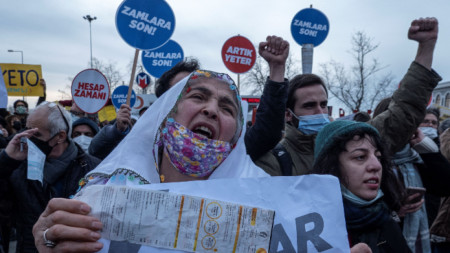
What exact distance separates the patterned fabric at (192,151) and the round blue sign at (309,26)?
13.8 ft

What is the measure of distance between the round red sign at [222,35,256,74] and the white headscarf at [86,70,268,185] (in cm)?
502

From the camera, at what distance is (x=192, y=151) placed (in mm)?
1450

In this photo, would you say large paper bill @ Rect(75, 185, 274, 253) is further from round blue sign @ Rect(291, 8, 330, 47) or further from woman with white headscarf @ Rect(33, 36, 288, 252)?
round blue sign @ Rect(291, 8, 330, 47)

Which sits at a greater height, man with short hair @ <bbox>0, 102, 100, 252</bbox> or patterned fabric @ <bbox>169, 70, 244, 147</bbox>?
patterned fabric @ <bbox>169, 70, 244, 147</bbox>

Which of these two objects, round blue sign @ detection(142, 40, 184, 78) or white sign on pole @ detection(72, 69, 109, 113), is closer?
white sign on pole @ detection(72, 69, 109, 113)

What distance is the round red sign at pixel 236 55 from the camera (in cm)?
657

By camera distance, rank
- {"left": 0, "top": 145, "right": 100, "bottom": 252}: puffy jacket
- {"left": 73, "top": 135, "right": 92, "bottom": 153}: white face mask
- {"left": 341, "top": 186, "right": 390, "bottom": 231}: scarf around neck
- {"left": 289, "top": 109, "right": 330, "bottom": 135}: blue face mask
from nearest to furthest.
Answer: {"left": 341, "top": 186, "right": 390, "bottom": 231}: scarf around neck < {"left": 289, "top": 109, "right": 330, "bottom": 135}: blue face mask < {"left": 0, "top": 145, "right": 100, "bottom": 252}: puffy jacket < {"left": 73, "top": 135, "right": 92, "bottom": 153}: white face mask

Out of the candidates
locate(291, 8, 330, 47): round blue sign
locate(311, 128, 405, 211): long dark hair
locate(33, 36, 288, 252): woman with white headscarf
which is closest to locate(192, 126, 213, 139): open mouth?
locate(33, 36, 288, 252): woman with white headscarf

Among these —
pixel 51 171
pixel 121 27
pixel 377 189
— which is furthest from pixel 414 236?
pixel 121 27

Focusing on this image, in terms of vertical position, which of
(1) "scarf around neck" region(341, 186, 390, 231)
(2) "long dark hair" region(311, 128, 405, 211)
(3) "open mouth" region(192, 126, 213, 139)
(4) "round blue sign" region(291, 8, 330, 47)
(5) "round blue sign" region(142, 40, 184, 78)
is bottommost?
(1) "scarf around neck" region(341, 186, 390, 231)

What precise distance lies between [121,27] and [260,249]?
3.14 meters

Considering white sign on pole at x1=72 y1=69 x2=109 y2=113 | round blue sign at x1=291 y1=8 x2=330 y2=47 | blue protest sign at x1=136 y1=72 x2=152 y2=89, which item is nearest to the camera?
round blue sign at x1=291 y1=8 x2=330 y2=47

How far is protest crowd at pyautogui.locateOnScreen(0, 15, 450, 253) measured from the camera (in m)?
1.46

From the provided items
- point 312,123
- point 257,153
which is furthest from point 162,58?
point 257,153
